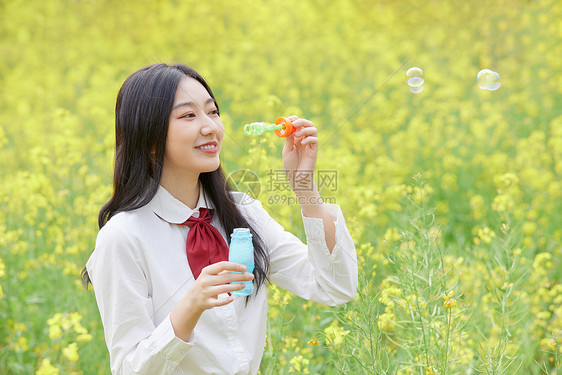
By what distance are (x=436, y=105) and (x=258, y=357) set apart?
13.5ft

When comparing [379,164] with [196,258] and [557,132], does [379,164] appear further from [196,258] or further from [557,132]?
[196,258]

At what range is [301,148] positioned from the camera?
1.52 m

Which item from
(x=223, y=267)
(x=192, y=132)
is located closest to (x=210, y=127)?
(x=192, y=132)

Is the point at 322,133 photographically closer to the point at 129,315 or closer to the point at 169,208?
the point at 169,208

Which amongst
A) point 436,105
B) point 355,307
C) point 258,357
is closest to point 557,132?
point 436,105

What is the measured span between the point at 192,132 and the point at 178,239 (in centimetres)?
27

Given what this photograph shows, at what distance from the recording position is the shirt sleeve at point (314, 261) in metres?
1.51

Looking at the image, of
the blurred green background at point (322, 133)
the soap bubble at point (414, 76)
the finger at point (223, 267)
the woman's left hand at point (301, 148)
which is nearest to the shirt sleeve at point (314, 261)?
the woman's left hand at point (301, 148)

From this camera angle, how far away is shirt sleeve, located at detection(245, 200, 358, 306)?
4.95 feet

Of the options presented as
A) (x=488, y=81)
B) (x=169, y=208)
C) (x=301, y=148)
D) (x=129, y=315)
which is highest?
(x=488, y=81)

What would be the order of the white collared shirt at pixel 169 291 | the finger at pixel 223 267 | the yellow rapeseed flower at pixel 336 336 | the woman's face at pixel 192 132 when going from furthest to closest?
the yellow rapeseed flower at pixel 336 336
the woman's face at pixel 192 132
the white collared shirt at pixel 169 291
the finger at pixel 223 267

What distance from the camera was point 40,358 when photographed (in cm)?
239

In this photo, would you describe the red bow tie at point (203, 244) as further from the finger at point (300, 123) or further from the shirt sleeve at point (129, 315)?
the finger at point (300, 123)

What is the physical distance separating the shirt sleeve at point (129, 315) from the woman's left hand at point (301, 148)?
46cm
